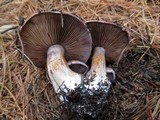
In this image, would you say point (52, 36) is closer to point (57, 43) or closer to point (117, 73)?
point (57, 43)

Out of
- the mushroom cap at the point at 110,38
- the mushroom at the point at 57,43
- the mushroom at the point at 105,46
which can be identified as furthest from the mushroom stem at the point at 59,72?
the mushroom cap at the point at 110,38

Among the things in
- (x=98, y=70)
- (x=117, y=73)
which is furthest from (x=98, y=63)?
(x=117, y=73)

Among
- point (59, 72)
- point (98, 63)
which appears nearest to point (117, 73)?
point (98, 63)

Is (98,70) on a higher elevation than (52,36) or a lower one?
lower

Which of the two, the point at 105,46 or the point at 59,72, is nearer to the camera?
the point at 59,72

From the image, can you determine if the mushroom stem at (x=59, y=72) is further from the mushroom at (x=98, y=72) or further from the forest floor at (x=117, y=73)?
the forest floor at (x=117, y=73)

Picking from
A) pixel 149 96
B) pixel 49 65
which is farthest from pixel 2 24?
pixel 149 96

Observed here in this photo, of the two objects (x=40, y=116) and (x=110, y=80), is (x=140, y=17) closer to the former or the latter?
(x=110, y=80)

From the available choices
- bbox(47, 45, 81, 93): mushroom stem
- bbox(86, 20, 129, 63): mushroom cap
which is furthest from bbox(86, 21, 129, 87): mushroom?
bbox(47, 45, 81, 93): mushroom stem
